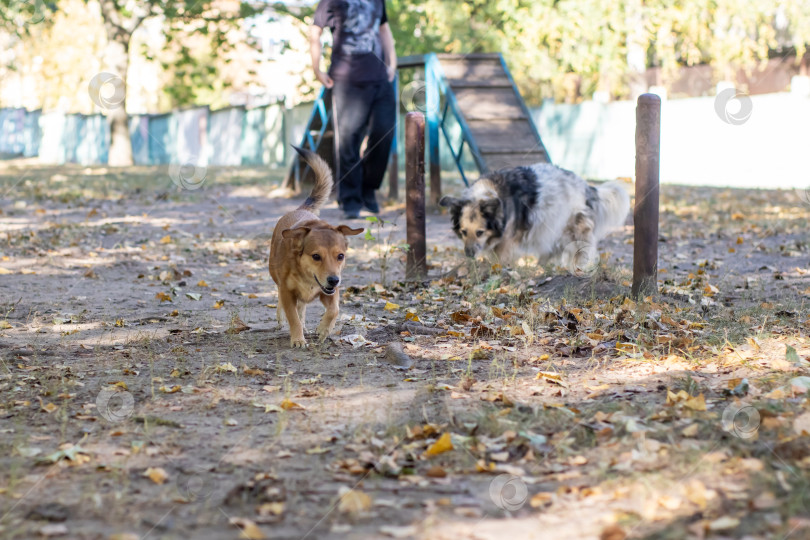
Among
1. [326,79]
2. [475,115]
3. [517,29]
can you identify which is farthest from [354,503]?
[517,29]

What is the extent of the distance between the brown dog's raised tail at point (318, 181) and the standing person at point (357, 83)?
3.36 m

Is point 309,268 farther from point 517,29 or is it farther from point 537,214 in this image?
point 517,29

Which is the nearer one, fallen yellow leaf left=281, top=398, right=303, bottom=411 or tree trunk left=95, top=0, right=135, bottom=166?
fallen yellow leaf left=281, top=398, right=303, bottom=411

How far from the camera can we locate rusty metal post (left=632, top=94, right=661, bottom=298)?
199 inches

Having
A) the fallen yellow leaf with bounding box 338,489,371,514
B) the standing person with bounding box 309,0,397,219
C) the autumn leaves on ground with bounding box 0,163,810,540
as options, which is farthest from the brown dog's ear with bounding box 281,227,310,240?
the standing person with bounding box 309,0,397,219

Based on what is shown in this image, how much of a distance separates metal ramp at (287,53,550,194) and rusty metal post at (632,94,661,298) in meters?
3.36

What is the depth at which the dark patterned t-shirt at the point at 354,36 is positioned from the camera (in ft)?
29.0

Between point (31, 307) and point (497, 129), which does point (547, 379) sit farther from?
point (497, 129)

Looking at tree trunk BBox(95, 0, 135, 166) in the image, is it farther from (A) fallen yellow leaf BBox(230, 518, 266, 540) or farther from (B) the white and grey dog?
(A) fallen yellow leaf BBox(230, 518, 266, 540)

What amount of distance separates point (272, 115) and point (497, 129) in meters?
19.2

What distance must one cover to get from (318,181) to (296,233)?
1.14 meters

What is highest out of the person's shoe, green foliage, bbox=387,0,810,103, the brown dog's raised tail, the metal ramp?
green foliage, bbox=387,0,810,103

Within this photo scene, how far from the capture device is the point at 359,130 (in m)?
9.18

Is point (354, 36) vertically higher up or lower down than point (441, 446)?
higher up
